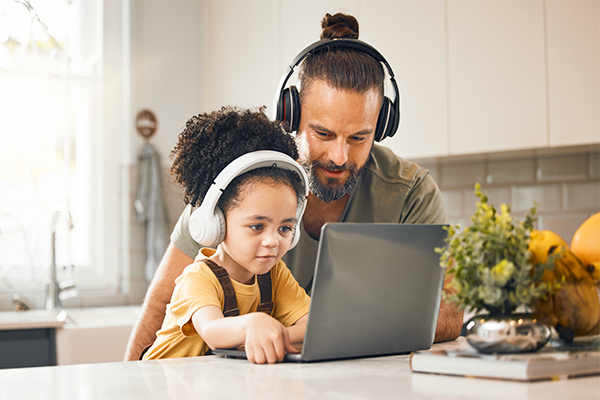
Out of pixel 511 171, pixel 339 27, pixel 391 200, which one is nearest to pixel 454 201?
pixel 511 171

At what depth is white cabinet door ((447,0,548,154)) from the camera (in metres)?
2.36

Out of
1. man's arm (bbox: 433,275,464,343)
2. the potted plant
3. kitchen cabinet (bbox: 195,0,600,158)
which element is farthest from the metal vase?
kitchen cabinet (bbox: 195,0,600,158)

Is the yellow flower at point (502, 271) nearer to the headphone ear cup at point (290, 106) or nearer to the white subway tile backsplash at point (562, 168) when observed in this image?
the headphone ear cup at point (290, 106)

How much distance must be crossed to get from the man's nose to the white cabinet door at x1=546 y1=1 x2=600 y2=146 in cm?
133

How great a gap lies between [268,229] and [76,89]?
2536 mm

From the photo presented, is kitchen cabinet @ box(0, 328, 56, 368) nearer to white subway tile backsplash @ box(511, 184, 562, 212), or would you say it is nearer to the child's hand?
the child's hand

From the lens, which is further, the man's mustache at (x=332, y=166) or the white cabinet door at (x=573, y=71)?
the white cabinet door at (x=573, y=71)

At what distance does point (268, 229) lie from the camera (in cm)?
103

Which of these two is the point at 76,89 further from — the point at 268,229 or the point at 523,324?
the point at 523,324

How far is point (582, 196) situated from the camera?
8.53 feet

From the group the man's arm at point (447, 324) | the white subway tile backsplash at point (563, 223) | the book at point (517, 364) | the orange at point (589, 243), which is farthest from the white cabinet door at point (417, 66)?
the book at point (517, 364)

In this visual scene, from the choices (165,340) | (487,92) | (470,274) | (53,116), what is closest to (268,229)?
(165,340)

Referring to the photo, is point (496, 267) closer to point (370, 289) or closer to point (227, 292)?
point (370, 289)

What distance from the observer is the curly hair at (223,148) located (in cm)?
106
